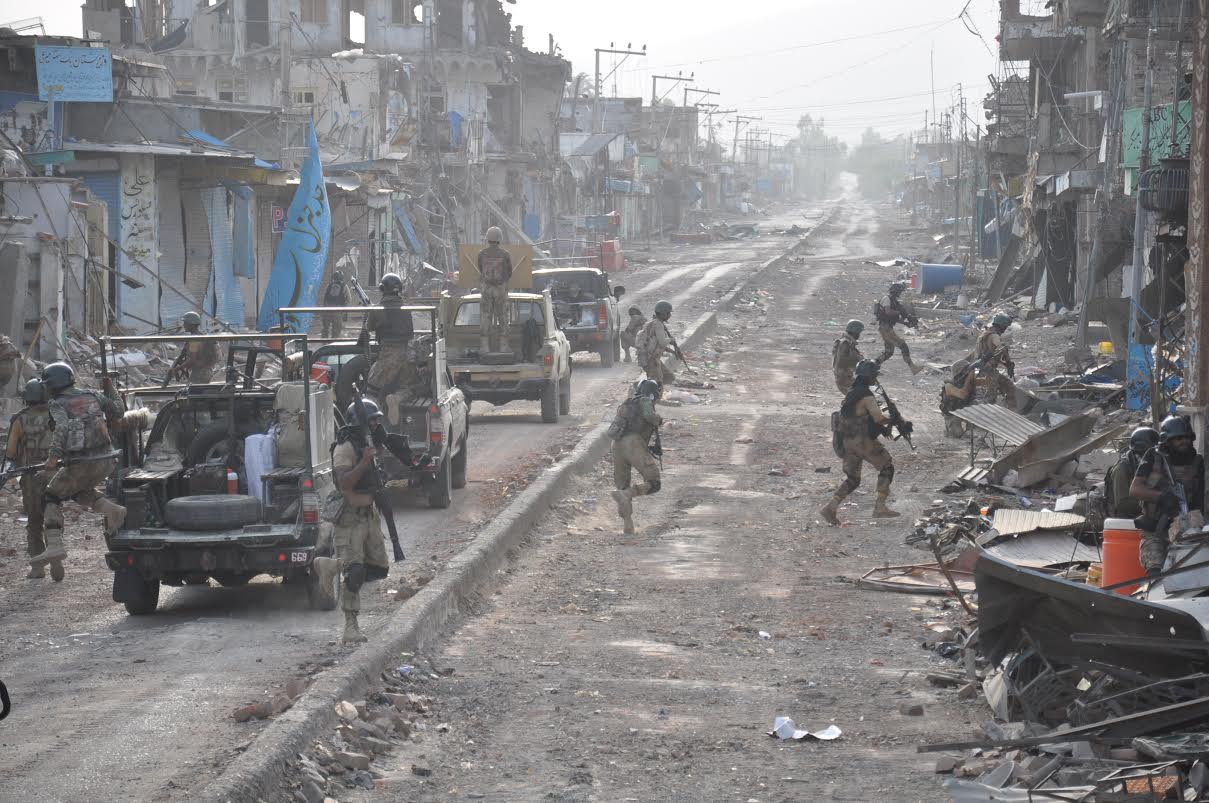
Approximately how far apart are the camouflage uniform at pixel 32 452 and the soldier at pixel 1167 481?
7.71m

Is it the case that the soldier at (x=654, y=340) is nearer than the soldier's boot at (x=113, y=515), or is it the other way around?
the soldier's boot at (x=113, y=515)

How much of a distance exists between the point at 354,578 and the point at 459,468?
21.0 ft

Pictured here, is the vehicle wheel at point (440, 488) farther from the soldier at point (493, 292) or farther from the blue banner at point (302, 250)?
the blue banner at point (302, 250)

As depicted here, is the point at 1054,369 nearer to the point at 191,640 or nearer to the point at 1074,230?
the point at 1074,230

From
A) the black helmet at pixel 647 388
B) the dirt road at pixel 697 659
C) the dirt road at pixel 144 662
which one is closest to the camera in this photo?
the dirt road at pixel 144 662

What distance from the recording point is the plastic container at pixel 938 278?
43188 mm

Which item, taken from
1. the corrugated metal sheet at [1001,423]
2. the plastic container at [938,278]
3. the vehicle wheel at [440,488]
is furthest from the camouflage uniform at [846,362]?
the plastic container at [938,278]

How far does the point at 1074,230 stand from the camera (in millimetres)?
36219

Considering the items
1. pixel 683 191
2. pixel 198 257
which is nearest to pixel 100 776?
pixel 198 257

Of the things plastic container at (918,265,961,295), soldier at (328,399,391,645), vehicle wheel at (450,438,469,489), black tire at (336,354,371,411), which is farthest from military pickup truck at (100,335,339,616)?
plastic container at (918,265,961,295)

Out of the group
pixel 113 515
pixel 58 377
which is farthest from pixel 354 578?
pixel 58 377

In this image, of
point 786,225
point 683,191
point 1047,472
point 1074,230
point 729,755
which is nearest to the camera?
point 729,755

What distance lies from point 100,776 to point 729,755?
2.93 m

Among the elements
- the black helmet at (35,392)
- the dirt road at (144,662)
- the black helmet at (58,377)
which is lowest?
the dirt road at (144,662)
